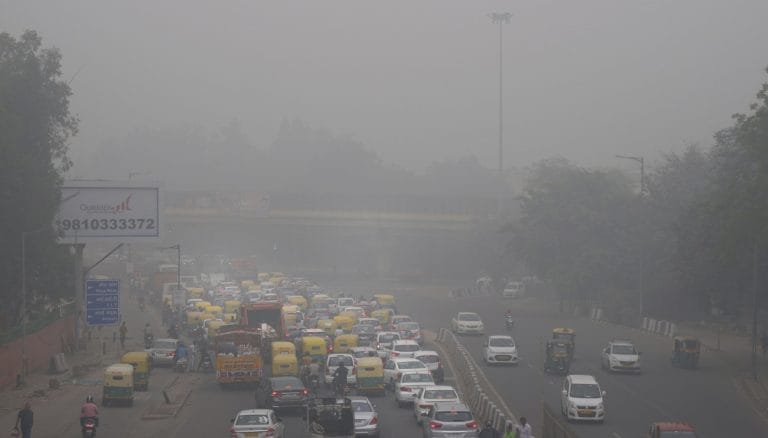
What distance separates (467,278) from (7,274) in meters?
79.2

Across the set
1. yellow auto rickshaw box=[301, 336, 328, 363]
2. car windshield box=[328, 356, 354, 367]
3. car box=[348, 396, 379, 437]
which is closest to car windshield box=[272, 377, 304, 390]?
car box=[348, 396, 379, 437]

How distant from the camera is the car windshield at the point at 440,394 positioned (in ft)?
96.1

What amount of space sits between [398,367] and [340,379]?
2452mm

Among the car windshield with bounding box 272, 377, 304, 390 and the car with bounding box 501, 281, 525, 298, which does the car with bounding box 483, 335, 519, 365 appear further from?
the car with bounding box 501, 281, 525, 298

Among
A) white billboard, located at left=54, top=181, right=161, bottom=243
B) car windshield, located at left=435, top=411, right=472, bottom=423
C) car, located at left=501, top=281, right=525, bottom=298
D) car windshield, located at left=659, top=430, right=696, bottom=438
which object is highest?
white billboard, located at left=54, top=181, right=161, bottom=243

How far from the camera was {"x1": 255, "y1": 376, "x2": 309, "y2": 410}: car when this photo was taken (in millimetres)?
31156

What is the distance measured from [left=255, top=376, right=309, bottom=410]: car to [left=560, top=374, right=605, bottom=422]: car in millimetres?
7642

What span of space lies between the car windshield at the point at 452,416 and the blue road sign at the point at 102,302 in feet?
78.9

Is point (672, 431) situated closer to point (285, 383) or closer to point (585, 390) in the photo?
point (585, 390)

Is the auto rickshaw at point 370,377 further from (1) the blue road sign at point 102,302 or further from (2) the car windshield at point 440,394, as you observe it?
(1) the blue road sign at point 102,302

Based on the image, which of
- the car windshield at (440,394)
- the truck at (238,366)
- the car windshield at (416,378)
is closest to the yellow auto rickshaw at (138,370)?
the truck at (238,366)

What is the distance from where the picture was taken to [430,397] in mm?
29406

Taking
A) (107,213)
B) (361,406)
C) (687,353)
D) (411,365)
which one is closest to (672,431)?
(361,406)

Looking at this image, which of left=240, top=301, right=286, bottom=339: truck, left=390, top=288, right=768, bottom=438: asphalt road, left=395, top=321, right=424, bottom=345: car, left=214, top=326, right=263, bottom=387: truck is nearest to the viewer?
left=390, top=288, right=768, bottom=438: asphalt road
